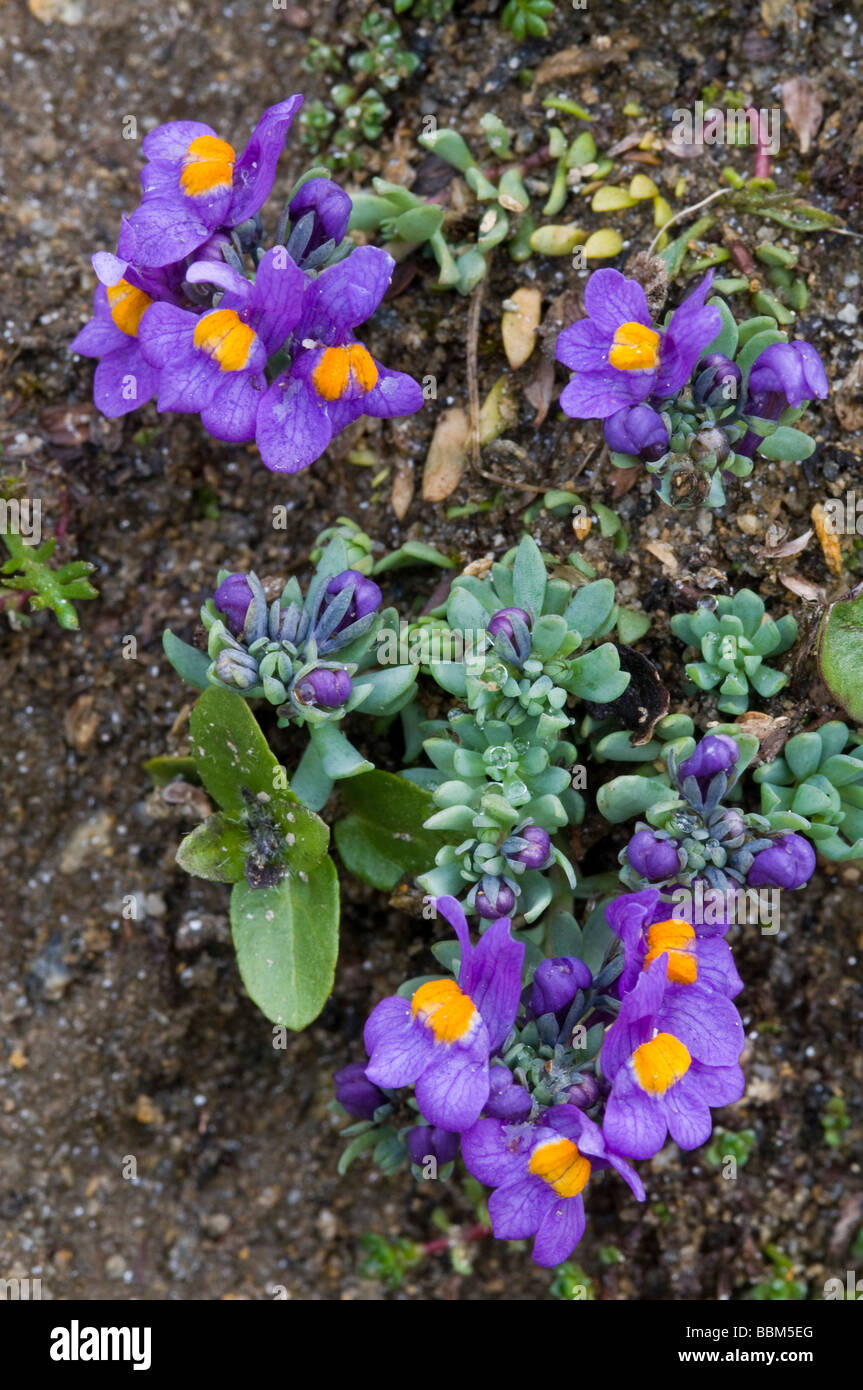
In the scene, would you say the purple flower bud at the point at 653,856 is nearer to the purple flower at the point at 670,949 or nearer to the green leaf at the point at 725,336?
the purple flower at the point at 670,949

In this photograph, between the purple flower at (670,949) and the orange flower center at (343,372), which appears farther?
the orange flower center at (343,372)

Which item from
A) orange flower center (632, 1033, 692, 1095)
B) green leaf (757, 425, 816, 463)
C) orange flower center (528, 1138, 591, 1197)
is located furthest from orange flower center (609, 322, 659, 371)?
orange flower center (528, 1138, 591, 1197)

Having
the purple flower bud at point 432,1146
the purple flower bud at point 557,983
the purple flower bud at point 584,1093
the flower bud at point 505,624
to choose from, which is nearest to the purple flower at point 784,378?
the flower bud at point 505,624

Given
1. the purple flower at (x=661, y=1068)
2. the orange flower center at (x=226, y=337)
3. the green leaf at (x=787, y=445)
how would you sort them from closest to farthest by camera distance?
the purple flower at (x=661, y=1068) → the orange flower center at (x=226, y=337) → the green leaf at (x=787, y=445)

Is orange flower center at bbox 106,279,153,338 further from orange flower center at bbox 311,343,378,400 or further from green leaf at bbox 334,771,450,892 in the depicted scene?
green leaf at bbox 334,771,450,892

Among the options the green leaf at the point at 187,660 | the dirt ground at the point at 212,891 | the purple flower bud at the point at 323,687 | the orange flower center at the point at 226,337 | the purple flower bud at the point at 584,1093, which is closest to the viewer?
the purple flower bud at the point at 584,1093

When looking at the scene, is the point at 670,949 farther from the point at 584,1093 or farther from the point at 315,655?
the point at 315,655

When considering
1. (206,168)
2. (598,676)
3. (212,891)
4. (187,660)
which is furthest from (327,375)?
(212,891)
